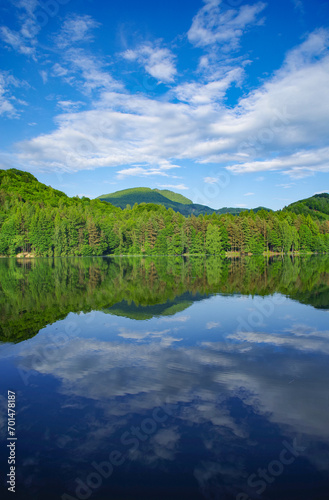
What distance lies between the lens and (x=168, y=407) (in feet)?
29.9

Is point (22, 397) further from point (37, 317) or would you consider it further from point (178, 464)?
point (37, 317)

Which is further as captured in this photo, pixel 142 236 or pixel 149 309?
pixel 142 236

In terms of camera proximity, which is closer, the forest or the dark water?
the dark water

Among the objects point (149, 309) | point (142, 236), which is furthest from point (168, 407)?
point (142, 236)

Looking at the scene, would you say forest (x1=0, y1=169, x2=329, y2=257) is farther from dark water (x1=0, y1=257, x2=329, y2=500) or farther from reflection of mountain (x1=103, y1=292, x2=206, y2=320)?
dark water (x1=0, y1=257, x2=329, y2=500)

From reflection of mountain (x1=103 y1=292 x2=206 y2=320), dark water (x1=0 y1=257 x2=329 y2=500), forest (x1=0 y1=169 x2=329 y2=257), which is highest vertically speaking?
forest (x1=0 y1=169 x2=329 y2=257)

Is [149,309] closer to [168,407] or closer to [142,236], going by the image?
[168,407]

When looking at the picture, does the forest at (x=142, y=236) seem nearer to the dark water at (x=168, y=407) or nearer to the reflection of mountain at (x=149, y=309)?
the reflection of mountain at (x=149, y=309)

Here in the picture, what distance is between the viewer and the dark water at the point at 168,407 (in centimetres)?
651

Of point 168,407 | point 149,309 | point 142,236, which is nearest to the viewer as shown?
point 168,407

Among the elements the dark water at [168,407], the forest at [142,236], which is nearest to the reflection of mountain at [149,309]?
the dark water at [168,407]

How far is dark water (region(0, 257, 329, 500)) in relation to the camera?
21.4 ft

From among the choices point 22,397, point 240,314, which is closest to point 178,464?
point 22,397

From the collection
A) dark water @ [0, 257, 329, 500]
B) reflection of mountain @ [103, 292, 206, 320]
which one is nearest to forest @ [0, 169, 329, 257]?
reflection of mountain @ [103, 292, 206, 320]
